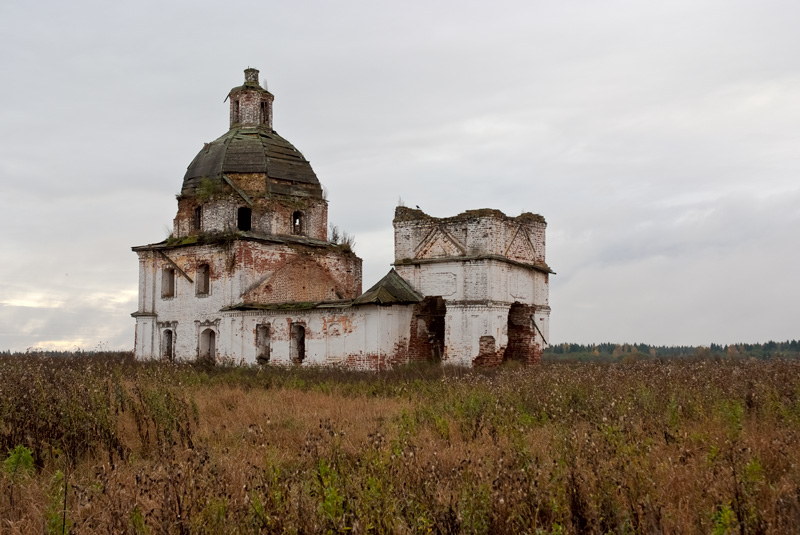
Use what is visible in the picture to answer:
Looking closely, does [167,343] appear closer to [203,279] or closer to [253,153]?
[203,279]

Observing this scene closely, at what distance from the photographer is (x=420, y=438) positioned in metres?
7.86

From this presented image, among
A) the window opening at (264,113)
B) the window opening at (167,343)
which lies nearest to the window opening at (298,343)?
the window opening at (167,343)

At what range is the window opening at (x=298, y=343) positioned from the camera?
925 inches

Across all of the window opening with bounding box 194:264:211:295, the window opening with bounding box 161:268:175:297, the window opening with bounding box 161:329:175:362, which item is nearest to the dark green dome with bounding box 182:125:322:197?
the window opening with bounding box 161:268:175:297

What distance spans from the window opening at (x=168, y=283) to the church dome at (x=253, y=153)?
10.9 ft

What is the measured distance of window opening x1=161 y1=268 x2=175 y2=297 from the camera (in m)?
27.2

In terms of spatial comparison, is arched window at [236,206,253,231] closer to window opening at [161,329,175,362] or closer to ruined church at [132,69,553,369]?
ruined church at [132,69,553,369]

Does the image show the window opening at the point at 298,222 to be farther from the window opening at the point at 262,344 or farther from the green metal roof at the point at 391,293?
the green metal roof at the point at 391,293

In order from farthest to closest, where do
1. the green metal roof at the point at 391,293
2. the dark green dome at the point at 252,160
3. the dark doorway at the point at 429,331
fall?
1. the dark green dome at the point at 252,160
2. the dark doorway at the point at 429,331
3. the green metal roof at the point at 391,293

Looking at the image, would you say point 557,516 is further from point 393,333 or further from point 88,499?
point 393,333

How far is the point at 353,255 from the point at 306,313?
6.12 metres

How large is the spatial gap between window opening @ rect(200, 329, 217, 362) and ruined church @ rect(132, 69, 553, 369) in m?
0.05

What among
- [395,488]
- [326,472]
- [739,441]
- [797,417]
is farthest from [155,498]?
[797,417]

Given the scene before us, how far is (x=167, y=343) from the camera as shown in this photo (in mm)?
27109
